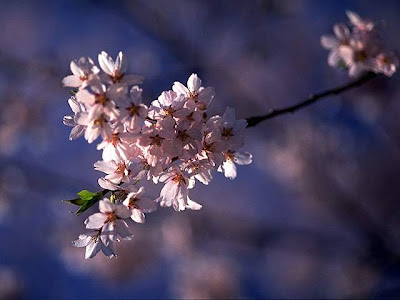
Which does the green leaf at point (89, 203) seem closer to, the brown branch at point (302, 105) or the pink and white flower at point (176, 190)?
the pink and white flower at point (176, 190)

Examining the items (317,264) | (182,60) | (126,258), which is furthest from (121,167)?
(317,264)

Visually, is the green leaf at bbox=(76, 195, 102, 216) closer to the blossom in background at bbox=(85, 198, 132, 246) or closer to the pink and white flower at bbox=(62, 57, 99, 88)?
the blossom in background at bbox=(85, 198, 132, 246)

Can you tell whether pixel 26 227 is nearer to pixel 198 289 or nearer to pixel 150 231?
pixel 150 231

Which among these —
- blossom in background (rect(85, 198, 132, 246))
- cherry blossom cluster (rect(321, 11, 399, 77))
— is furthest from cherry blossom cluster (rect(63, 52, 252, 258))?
cherry blossom cluster (rect(321, 11, 399, 77))

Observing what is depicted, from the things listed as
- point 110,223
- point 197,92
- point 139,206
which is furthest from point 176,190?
point 197,92

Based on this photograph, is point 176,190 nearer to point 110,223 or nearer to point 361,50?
point 110,223
